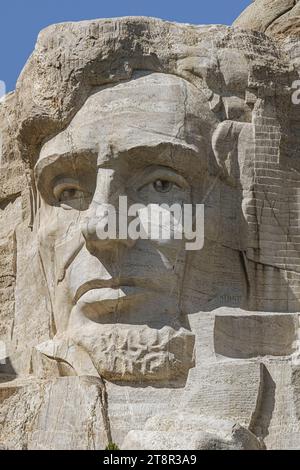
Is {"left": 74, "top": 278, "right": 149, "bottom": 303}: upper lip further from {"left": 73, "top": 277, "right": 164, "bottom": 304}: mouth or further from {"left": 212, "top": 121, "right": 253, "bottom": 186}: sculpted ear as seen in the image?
{"left": 212, "top": 121, "right": 253, "bottom": 186}: sculpted ear

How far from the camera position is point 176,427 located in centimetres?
1795

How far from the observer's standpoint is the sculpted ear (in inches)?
773

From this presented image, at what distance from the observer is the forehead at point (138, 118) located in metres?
19.4

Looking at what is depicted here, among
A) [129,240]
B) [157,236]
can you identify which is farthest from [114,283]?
[157,236]

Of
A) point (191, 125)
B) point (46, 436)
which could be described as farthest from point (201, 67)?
point (46, 436)

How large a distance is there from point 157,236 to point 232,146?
3.36 feet

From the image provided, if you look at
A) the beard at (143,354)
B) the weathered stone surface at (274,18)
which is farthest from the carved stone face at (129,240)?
the weathered stone surface at (274,18)

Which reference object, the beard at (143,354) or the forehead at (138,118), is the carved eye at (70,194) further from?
the beard at (143,354)

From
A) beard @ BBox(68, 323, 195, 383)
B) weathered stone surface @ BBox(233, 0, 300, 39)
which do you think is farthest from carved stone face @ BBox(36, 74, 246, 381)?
→ weathered stone surface @ BBox(233, 0, 300, 39)

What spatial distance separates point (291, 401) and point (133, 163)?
2262mm

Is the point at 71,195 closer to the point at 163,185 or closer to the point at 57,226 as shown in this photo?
the point at 57,226
